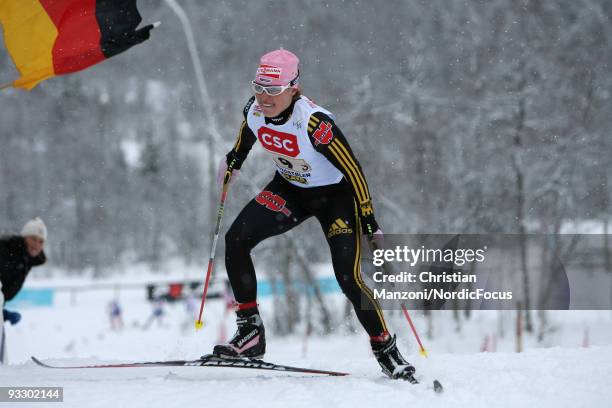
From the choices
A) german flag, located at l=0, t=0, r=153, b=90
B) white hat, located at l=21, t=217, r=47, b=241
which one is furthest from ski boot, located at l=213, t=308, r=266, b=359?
german flag, located at l=0, t=0, r=153, b=90

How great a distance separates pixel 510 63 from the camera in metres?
17.8

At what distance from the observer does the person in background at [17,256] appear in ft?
19.1

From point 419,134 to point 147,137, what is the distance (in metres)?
35.5

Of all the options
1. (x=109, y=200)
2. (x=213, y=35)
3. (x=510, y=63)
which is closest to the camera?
(x=510, y=63)

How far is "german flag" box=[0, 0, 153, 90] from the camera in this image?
6031 mm

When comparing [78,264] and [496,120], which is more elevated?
[496,120]

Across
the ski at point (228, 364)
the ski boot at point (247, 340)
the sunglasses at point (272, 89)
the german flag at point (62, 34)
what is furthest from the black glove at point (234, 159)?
the german flag at point (62, 34)

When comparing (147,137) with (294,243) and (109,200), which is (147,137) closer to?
(109,200)

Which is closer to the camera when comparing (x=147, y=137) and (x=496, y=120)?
(x=496, y=120)

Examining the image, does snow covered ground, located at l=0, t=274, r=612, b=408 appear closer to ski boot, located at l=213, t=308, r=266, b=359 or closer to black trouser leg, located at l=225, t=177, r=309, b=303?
ski boot, located at l=213, t=308, r=266, b=359

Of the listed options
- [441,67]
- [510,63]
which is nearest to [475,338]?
[510,63]

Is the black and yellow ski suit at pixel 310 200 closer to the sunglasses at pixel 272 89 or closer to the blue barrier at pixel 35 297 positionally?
the sunglasses at pixel 272 89

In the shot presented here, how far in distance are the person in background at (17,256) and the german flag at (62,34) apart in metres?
1.57

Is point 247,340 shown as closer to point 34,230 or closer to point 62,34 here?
point 34,230
